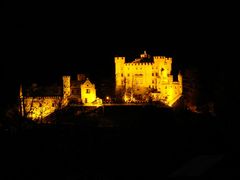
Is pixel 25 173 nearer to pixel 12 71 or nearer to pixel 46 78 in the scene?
pixel 12 71

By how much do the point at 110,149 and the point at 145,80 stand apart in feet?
49.4

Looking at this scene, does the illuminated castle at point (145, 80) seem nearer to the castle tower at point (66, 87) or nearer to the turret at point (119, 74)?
the turret at point (119, 74)

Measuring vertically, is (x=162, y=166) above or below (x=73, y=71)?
below

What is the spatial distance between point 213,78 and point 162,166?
17.6 m

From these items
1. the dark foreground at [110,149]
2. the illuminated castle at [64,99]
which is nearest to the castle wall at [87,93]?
the illuminated castle at [64,99]

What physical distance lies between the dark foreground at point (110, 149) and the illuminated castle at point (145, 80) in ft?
31.4

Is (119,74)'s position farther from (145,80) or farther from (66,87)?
(66,87)

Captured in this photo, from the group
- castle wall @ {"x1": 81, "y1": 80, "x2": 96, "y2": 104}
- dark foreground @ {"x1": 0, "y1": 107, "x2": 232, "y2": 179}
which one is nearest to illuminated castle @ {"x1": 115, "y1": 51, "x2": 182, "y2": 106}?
castle wall @ {"x1": 81, "y1": 80, "x2": 96, "y2": 104}

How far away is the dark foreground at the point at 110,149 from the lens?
13.3 m

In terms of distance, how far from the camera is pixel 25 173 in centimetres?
1314

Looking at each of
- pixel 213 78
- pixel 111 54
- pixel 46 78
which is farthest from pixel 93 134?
pixel 111 54

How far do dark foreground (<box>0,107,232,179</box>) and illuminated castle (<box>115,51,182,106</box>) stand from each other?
377 inches

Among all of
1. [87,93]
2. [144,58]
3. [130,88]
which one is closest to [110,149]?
[87,93]

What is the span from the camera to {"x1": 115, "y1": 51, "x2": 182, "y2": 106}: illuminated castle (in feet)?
97.2
